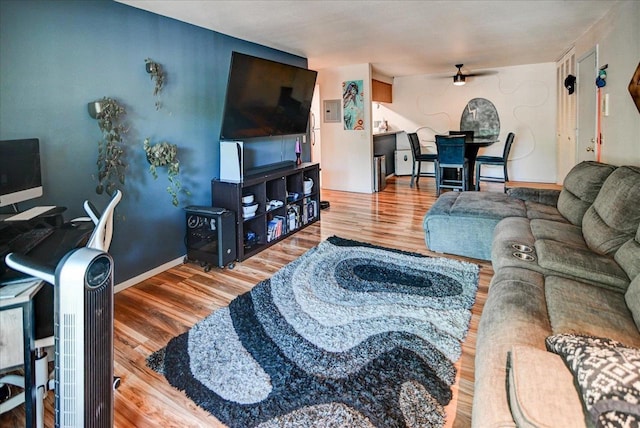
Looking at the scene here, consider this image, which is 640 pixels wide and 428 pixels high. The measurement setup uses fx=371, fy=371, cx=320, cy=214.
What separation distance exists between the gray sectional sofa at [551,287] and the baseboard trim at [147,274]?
2.41m

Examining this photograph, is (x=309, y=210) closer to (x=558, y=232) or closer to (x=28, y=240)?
(x=558, y=232)

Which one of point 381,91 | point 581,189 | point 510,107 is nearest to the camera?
point 581,189

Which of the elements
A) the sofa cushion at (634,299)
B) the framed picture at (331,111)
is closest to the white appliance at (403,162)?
the framed picture at (331,111)

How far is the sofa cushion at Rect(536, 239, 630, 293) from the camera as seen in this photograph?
6.08 feet

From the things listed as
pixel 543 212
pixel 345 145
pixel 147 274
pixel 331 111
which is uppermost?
pixel 331 111

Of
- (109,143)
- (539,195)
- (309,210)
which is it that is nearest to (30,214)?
(109,143)

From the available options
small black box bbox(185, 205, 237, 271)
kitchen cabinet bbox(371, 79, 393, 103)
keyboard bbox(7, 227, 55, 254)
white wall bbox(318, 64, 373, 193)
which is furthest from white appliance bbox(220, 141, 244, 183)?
kitchen cabinet bbox(371, 79, 393, 103)

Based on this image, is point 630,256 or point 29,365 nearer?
point 29,365

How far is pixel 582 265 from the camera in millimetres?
1977

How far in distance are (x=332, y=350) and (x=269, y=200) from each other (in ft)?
7.84

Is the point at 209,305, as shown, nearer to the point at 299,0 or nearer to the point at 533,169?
the point at 299,0

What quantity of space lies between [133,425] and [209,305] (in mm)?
1101

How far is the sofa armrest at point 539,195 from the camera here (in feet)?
11.8

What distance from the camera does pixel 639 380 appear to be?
0.75 metres
